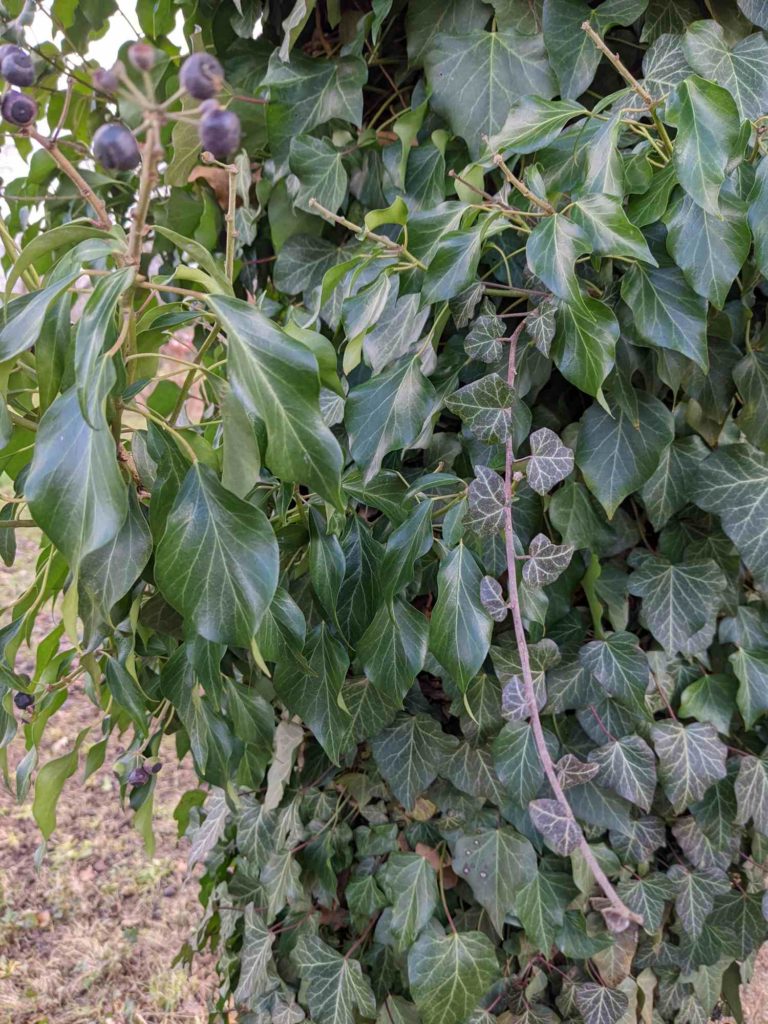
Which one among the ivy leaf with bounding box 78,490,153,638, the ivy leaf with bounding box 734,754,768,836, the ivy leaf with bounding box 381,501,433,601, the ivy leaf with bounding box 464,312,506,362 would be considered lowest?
the ivy leaf with bounding box 734,754,768,836

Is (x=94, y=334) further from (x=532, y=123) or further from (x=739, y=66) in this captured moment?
(x=739, y=66)

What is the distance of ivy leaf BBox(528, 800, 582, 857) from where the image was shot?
53cm

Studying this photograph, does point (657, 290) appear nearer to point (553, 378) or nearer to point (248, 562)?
point (553, 378)

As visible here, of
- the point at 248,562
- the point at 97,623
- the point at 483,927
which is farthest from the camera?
the point at 483,927

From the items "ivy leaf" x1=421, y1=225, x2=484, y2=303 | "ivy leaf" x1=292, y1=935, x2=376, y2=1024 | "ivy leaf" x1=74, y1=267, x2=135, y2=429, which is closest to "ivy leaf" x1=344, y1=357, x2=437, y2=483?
"ivy leaf" x1=421, y1=225, x2=484, y2=303

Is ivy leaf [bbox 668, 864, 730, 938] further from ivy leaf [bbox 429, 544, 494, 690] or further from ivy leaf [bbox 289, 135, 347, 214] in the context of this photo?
ivy leaf [bbox 289, 135, 347, 214]

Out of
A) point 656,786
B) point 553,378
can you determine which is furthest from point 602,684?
point 553,378

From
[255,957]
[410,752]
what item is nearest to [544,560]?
[410,752]

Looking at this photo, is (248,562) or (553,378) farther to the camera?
(553,378)

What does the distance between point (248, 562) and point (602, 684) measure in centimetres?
50

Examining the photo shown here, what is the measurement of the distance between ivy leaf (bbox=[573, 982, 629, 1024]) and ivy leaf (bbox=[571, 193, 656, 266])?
33.0 inches

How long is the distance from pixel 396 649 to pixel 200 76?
55 centimetres

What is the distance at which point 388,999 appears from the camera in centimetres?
103

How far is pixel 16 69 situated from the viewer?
0.49 m
